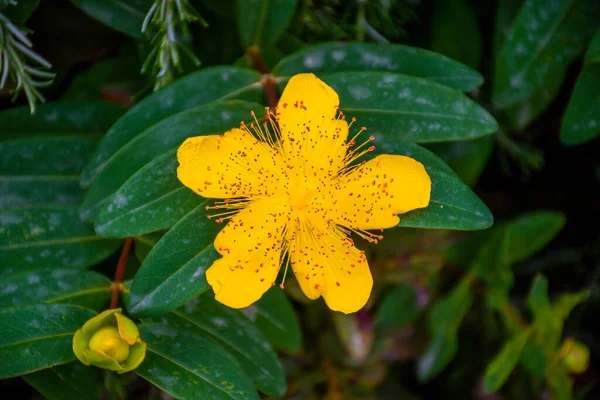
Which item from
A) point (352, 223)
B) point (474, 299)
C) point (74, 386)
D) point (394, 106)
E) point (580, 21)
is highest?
point (580, 21)

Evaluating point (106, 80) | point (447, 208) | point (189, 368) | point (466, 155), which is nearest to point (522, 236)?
point (466, 155)

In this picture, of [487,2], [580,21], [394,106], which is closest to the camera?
[394,106]

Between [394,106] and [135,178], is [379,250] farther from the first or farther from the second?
[135,178]

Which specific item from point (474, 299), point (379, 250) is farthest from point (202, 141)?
point (474, 299)

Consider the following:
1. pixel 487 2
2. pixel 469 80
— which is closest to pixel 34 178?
pixel 469 80

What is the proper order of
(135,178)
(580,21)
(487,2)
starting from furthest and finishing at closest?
(487,2)
(580,21)
(135,178)

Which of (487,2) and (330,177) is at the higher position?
(487,2)

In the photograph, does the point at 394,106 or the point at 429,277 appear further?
the point at 429,277

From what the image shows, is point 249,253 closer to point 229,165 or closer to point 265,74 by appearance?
point 229,165
